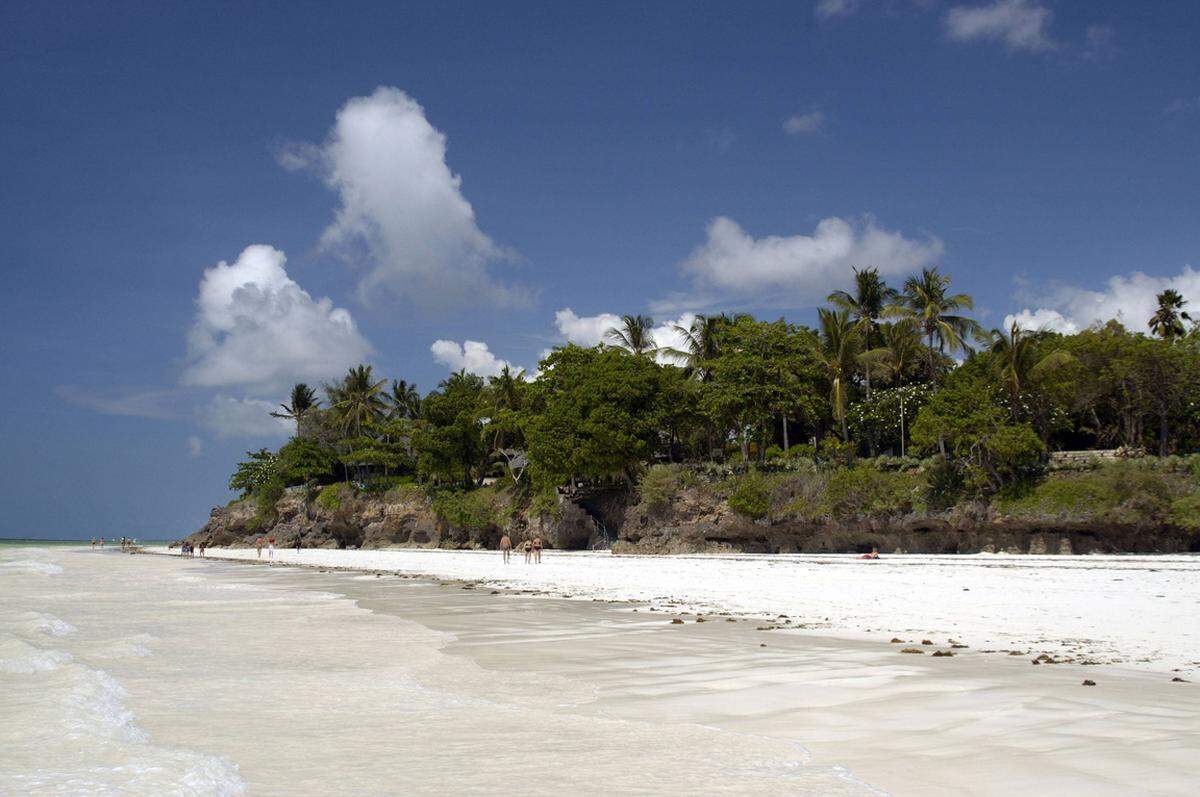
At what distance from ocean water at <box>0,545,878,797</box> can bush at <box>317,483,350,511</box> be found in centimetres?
5437

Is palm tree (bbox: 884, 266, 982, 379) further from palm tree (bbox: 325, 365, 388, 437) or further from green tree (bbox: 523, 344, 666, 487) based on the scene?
palm tree (bbox: 325, 365, 388, 437)

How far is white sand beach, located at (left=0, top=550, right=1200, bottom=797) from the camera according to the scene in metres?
4.80

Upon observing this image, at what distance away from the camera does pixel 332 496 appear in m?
65.1

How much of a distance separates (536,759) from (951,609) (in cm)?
1098

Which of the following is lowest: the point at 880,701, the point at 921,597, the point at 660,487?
the point at 921,597

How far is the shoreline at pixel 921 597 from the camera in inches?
389

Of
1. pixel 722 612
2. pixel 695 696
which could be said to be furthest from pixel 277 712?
pixel 722 612

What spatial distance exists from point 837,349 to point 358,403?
44.3 meters

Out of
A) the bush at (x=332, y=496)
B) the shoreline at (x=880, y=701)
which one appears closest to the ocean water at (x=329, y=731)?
the shoreline at (x=880, y=701)

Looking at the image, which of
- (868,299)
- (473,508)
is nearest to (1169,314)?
(868,299)

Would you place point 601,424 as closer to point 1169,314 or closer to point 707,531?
point 707,531

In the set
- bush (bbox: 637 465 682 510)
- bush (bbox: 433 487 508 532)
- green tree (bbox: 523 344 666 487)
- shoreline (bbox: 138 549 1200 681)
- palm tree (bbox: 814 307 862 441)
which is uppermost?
palm tree (bbox: 814 307 862 441)

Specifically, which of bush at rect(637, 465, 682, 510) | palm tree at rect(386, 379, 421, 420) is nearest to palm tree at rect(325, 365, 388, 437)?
palm tree at rect(386, 379, 421, 420)

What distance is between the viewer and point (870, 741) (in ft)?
18.2
